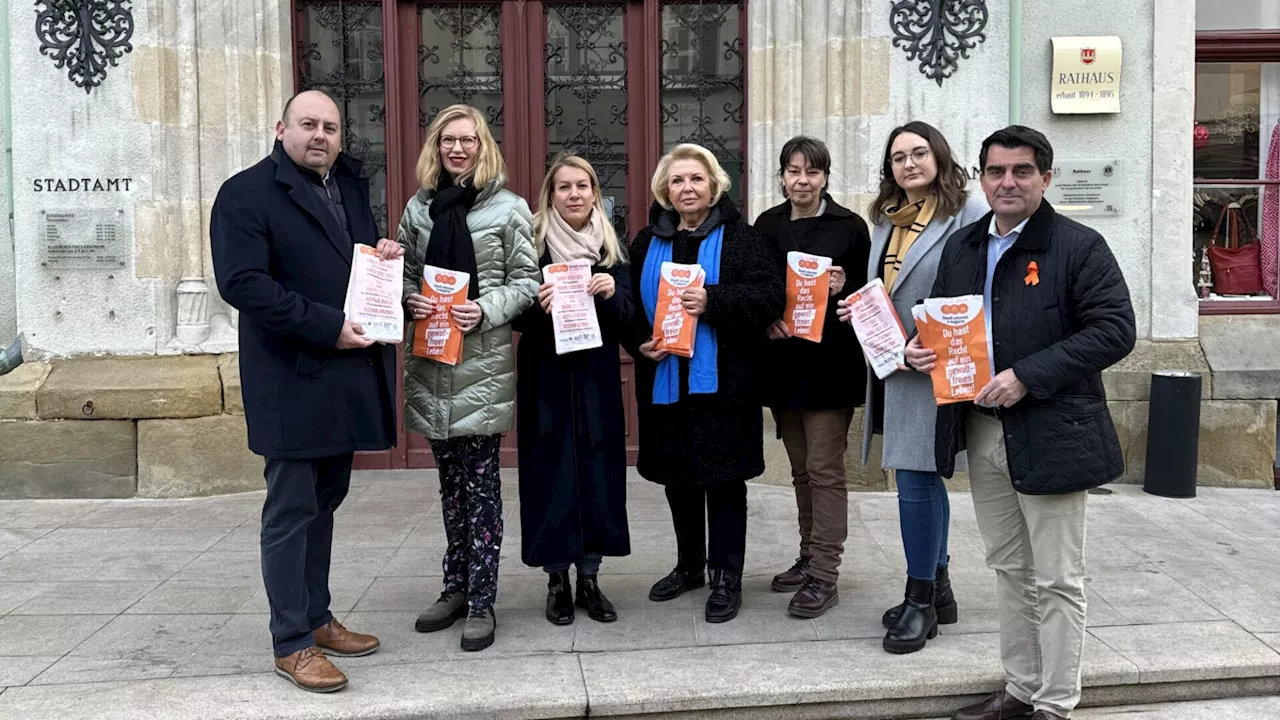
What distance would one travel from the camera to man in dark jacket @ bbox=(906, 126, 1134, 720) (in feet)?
10.7

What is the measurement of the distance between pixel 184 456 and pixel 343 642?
3041mm

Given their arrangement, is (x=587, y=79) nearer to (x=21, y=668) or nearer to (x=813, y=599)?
(x=813, y=599)

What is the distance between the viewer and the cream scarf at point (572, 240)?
4316 mm

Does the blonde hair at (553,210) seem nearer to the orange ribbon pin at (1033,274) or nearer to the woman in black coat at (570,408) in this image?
the woman in black coat at (570,408)

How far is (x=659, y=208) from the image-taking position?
460cm

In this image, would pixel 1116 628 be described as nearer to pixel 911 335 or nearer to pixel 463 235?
pixel 911 335

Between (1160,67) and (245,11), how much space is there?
561 cm

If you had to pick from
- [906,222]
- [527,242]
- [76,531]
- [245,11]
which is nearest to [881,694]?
[906,222]

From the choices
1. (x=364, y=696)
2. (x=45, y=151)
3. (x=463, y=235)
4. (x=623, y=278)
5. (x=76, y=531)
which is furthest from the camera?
(x=45, y=151)


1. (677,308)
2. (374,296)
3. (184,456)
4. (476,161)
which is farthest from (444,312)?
(184,456)

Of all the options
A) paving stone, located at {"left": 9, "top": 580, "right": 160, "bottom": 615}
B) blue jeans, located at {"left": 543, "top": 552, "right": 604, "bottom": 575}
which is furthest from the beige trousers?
paving stone, located at {"left": 9, "top": 580, "right": 160, "bottom": 615}

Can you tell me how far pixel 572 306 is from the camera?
416cm

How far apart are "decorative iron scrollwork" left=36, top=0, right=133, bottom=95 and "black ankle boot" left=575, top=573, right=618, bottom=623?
4426 mm

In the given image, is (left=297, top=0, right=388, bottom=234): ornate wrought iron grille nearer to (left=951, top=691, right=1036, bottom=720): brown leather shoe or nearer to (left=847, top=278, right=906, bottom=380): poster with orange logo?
(left=847, top=278, right=906, bottom=380): poster with orange logo
